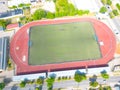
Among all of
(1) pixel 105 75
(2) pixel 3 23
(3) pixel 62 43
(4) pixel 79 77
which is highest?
(2) pixel 3 23

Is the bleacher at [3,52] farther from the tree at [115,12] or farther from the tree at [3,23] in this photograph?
the tree at [115,12]

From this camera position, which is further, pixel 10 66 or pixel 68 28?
pixel 68 28

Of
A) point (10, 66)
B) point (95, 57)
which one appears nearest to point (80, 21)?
point (95, 57)

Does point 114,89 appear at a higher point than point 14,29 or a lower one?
lower

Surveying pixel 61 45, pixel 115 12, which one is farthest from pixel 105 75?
pixel 115 12

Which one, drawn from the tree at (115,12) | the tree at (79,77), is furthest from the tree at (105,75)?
the tree at (115,12)

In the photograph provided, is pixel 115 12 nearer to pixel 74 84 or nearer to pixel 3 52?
pixel 74 84

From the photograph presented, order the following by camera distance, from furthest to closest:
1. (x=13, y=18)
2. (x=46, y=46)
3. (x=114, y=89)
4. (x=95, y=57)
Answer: (x=13, y=18), (x=46, y=46), (x=95, y=57), (x=114, y=89)

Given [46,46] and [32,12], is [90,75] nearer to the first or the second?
[46,46]
